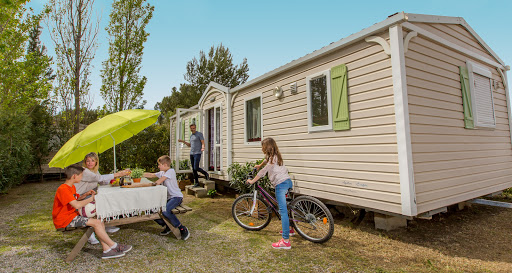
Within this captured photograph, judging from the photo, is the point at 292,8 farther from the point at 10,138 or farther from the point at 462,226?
the point at 10,138

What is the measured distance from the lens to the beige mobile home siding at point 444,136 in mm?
3561

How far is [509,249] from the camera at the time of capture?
3447 mm

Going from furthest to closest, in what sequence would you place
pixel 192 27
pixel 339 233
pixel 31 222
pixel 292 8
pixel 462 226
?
pixel 192 27
pixel 292 8
pixel 31 222
pixel 462 226
pixel 339 233

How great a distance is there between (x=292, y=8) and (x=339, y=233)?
4.81m

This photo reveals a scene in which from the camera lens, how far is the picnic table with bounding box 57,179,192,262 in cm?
312

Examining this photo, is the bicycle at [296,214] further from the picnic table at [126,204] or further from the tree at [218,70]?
the tree at [218,70]

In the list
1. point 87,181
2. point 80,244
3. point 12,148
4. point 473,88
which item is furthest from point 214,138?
point 473,88

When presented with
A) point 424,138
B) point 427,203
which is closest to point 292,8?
point 424,138

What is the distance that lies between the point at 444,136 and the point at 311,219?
2.45m

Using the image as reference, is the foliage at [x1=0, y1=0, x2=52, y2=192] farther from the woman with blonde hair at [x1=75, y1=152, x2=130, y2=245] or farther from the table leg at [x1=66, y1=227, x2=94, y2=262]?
the table leg at [x1=66, y1=227, x2=94, y2=262]

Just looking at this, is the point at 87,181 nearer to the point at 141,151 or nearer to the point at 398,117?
the point at 398,117

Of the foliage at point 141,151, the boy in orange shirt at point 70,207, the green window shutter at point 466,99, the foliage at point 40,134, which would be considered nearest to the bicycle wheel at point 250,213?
the boy in orange shirt at point 70,207

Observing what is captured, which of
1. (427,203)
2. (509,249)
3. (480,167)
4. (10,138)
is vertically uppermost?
(10,138)

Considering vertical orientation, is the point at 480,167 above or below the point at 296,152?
below
